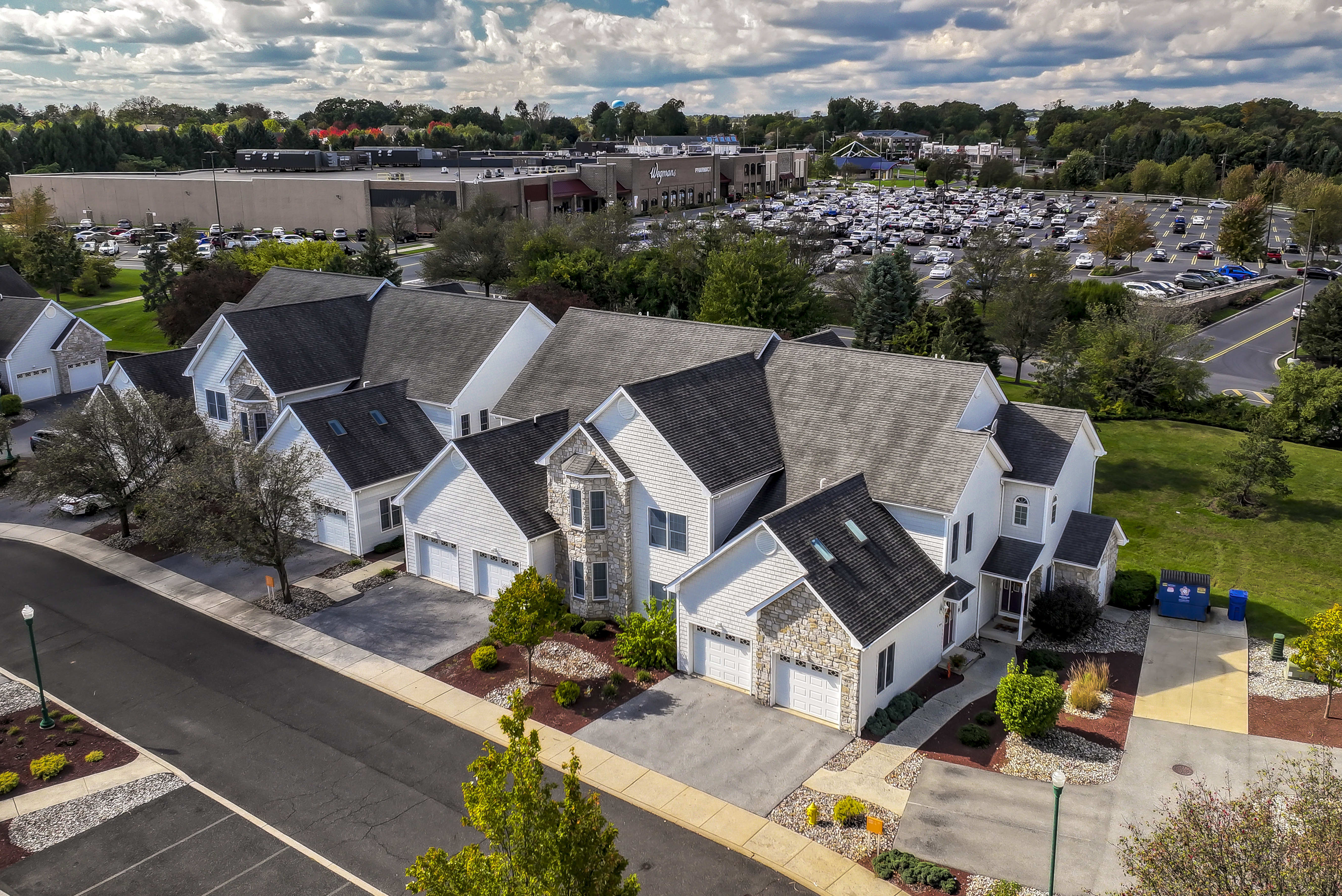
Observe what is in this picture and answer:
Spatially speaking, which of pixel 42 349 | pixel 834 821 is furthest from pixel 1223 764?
pixel 42 349

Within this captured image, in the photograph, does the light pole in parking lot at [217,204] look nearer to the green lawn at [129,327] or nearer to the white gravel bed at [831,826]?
the green lawn at [129,327]

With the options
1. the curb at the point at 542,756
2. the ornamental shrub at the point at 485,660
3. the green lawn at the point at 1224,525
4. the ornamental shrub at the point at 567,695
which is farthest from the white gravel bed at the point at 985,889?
the green lawn at the point at 1224,525

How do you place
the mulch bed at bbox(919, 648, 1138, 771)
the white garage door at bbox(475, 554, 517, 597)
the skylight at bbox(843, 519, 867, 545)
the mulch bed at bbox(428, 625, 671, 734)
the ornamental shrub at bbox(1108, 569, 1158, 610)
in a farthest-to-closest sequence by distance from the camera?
1. the white garage door at bbox(475, 554, 517, 597)
2. the ornamental shrub at bbox(1108, 569, 1158, 610)
3. the skylight at bbox(843, 519, 867, 545)
4. the mulch bed at bbox(428, 625, 671, 734)
5. the mulch bed at bbox(919, 648, 1138, 771)

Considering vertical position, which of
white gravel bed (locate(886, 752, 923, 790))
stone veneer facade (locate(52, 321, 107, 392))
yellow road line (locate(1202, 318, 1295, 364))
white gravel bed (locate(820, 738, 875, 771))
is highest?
stone veneer facade (locate(52, 321, 107, 392))

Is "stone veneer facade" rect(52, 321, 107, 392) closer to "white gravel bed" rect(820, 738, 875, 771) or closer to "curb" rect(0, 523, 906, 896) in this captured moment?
"curb" rect(0, 523, 906, 896)

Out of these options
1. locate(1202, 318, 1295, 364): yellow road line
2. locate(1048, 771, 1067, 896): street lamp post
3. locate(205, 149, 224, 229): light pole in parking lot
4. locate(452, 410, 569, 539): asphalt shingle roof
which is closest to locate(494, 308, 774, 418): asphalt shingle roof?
locate(452, 410, 569, 539): asphalt shingle roof

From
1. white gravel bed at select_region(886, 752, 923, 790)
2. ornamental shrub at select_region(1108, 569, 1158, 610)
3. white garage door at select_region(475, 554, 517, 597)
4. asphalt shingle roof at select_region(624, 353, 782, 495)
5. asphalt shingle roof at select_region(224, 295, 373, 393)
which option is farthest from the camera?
asphalt shingle roof at select_region(224, 295, 373, 393)

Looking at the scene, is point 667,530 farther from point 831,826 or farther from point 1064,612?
point 1064,612
